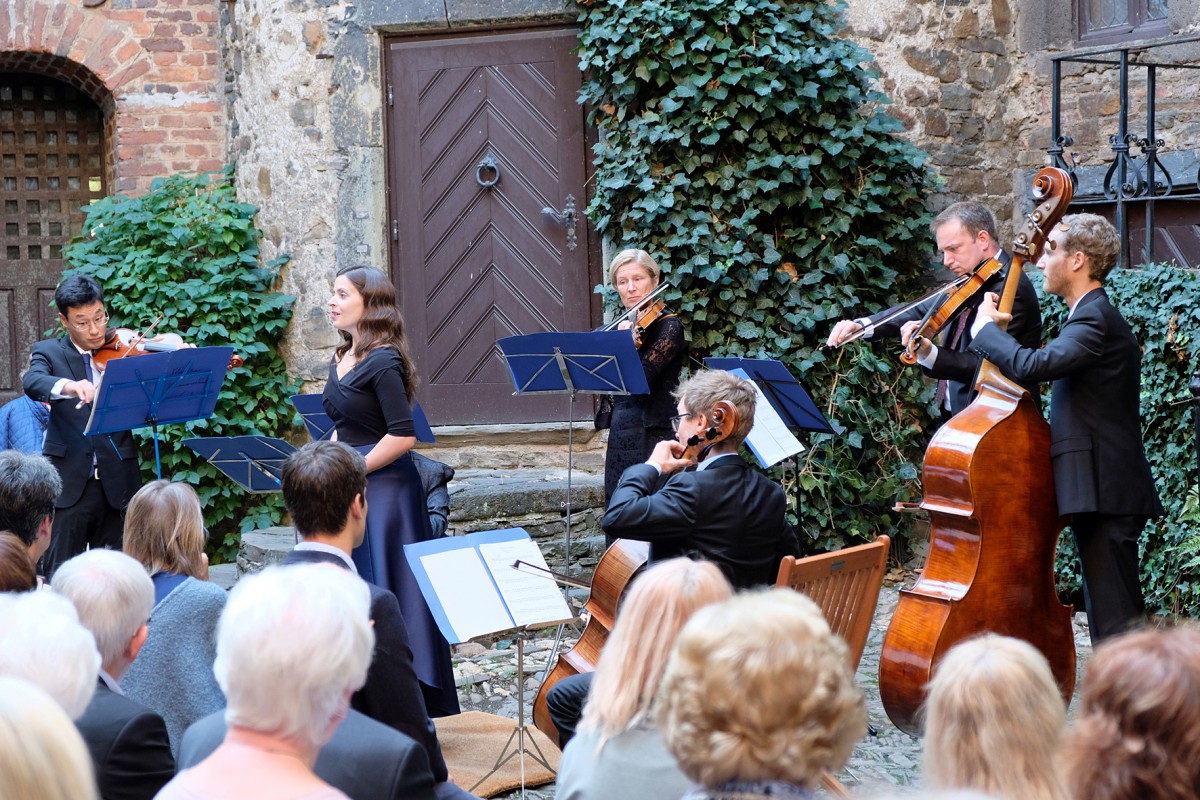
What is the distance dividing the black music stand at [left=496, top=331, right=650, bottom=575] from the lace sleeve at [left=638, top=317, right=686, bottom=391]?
1.54 ft

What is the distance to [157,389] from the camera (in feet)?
17.0

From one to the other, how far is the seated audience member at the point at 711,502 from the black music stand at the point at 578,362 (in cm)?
123

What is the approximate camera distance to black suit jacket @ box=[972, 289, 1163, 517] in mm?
4359

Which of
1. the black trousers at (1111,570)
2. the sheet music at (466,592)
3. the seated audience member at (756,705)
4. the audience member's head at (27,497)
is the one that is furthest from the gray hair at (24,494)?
the black trousers at (1111,570)

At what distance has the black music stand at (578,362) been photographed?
535 cm

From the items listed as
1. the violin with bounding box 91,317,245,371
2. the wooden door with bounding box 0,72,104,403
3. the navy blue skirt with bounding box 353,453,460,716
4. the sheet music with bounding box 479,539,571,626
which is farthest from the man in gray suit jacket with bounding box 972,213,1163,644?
the wooden door with bounding box 0,72,104,403

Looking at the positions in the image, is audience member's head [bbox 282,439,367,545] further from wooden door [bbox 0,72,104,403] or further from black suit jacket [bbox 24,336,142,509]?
wooden door [bbox 0,72,104,403]

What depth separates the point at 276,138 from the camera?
8.29 meters

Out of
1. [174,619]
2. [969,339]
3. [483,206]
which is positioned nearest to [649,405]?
[969,339]

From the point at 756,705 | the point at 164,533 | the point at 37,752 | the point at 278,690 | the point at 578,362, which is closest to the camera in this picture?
the point at 37,752

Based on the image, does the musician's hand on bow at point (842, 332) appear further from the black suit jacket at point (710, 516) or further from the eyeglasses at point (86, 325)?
the eyeglasses at point (86, 325)

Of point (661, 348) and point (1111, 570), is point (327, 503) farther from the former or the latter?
point (661, 348)

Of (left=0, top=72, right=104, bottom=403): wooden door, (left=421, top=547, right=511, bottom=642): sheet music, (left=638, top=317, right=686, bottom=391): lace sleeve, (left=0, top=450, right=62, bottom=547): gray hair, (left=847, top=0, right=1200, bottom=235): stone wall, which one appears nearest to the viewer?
(left=0, top=450, right=62, bottom=547): gray hair

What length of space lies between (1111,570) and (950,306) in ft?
3.53
